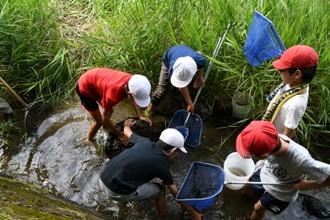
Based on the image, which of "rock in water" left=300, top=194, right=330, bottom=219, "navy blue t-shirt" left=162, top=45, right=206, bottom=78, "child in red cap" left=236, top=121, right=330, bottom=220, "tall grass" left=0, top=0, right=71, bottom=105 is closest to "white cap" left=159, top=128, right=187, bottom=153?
"child in red cap" left=236, top=121, right=330, bottom=220

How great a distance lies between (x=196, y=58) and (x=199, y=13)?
124 cm

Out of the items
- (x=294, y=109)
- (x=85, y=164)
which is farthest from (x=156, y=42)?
(x=294, y=109)

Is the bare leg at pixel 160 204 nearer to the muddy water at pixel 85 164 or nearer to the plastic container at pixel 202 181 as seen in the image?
the muddy water at pixel 85 164

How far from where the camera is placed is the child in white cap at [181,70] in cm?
341

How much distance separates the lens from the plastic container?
3.20m

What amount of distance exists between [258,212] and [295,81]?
4.43ft

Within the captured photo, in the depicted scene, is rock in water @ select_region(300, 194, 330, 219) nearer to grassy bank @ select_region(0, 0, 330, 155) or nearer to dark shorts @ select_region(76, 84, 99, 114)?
grassy bank @ select_region(0, 0, 330, 155)

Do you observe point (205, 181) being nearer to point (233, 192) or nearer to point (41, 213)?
point (233, 192)

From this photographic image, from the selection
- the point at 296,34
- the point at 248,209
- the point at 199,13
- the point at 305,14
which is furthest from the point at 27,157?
the point at 305,14

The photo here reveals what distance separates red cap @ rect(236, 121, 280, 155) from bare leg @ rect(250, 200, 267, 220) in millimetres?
979

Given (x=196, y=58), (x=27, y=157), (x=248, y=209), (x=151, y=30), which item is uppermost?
(x=151, y=30)

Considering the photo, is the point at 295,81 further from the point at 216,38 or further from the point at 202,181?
the point at 216,38

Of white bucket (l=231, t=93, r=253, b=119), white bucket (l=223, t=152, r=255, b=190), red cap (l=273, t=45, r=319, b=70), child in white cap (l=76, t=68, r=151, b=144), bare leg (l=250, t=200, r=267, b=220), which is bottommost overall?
bare leg (l=250, t=200, r=267, b=220)

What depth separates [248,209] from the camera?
3.55m
